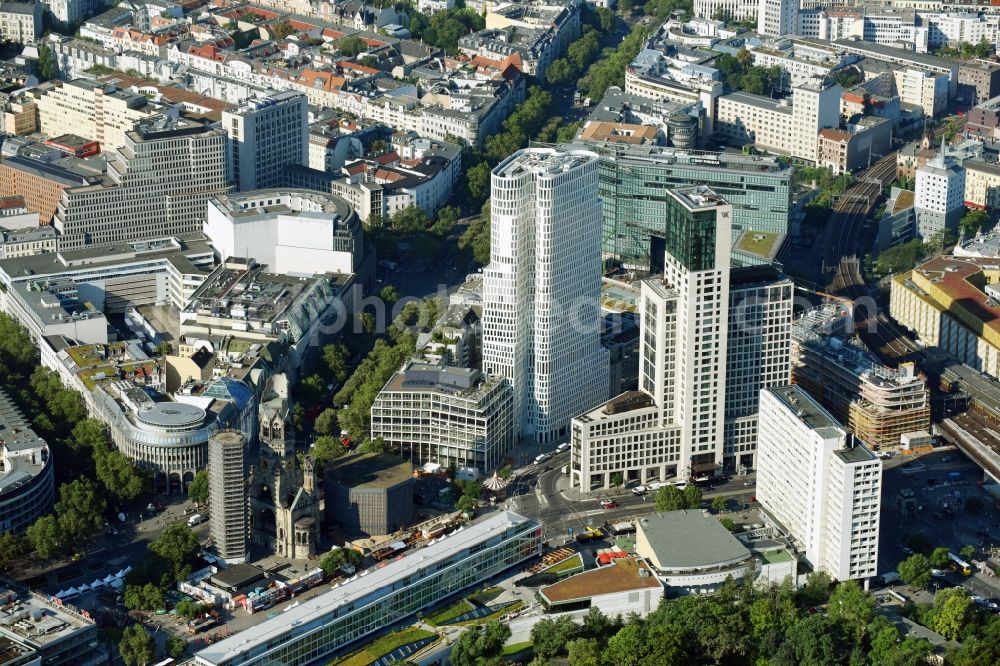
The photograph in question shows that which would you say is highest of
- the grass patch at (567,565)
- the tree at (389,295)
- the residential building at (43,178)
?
the residential building at (43,178)

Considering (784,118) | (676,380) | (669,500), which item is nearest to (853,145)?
(784,118)

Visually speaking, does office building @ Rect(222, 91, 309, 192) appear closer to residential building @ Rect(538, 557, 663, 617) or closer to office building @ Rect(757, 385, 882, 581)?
office building @ Rect(757, 385, 882, 581)

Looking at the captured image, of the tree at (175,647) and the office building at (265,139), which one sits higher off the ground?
the office building at (265,139)

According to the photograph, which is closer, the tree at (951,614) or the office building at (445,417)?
the tree at (951,614)

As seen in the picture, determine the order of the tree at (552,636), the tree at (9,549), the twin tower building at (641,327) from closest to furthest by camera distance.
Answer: the tree at (552,636), the tree at (9,549), the twin tower building at (641,327)

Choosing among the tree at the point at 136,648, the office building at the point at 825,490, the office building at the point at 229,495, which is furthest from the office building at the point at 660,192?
the tree at the point at 136,648

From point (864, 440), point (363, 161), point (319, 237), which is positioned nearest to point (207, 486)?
point (319, 237)

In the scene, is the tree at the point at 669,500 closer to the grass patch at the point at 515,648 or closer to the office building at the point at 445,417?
the office building at the point at 445,417

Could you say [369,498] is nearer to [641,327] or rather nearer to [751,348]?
[641,327]
